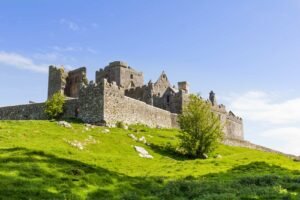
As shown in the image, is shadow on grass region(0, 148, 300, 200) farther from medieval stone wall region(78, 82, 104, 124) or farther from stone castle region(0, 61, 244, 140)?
stone castle region(0, 61, 244, 140)

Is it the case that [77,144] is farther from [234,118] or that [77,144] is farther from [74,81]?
[234,118]

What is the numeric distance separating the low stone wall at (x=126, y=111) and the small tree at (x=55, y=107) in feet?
32.0

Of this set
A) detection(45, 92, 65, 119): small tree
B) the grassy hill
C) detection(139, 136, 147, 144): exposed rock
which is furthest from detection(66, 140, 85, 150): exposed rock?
detection(45, 92, 65, 119): small tree

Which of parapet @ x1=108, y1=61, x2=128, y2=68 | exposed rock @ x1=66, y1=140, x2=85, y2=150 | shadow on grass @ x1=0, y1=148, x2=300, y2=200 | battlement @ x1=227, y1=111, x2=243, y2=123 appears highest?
parapet @ x1=108, y1=61, x2=128, y2=68

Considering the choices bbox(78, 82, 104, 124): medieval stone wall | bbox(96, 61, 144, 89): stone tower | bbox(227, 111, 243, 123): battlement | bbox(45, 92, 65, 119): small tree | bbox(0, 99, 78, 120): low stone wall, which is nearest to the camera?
bbox(78, 82, 104, 124): medieval stone wall

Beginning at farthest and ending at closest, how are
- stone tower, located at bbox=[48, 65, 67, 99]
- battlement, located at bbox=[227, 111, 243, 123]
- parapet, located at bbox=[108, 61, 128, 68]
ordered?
battlement, located at bbox=[227, 111, 243, 123]
parapet, located at bbox=[108, 61, 128, 68]
stone tower, located at bbox=[48, 65, 67, 99]

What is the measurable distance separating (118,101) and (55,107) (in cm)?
1122

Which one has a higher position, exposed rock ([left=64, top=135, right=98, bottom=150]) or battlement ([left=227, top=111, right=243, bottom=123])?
battlement ([left=227, top=111, right=243, bottom=123])

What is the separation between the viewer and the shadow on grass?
26925 millimetres

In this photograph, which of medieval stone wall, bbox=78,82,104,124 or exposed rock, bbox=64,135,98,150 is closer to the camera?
exposed rock, bbox=64,135,98,150

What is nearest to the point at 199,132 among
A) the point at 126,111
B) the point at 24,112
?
the point at 126,111

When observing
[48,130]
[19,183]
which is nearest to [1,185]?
[19,183]

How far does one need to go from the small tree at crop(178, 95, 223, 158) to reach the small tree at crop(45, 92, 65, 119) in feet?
72.1

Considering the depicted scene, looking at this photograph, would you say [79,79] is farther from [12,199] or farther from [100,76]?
[12,199]
